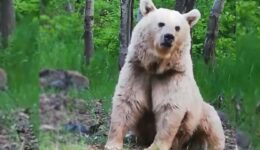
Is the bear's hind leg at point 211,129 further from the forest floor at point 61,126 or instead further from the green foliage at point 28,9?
the green foliage at point 28,9

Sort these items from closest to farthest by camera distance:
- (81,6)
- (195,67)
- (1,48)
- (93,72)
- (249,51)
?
(249,51) < (1,48) < (93,72) < (195,67) < (81,6)

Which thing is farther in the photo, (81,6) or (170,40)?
(81,6)

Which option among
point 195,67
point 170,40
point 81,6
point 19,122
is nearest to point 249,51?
point 170,40

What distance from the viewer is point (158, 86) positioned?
570cm

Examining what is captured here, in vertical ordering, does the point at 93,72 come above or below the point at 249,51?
below

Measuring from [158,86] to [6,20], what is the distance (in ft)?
7.47

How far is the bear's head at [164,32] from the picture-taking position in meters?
5.56

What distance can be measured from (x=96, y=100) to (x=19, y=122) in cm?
180

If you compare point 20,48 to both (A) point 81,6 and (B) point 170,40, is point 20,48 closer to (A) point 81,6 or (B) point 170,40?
(B) point 170,40

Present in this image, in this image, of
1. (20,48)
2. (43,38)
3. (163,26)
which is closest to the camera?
(43,38)

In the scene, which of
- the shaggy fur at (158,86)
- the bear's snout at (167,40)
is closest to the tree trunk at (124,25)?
the shaggy fur at (158,86)

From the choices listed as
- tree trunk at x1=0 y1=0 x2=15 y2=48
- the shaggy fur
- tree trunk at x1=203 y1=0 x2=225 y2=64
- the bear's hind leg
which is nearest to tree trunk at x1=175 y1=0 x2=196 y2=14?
tree trunk at x1=203 y1=0 x2=225 y2=64

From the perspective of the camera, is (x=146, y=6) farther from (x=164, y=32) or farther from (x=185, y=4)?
(x=185, y=4)

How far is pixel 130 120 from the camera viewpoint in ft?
18.9
